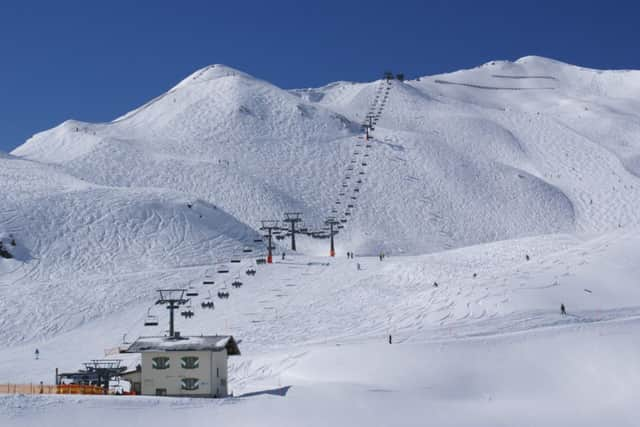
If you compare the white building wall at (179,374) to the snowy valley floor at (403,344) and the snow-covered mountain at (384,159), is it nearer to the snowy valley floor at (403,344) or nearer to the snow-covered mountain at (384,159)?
the snowy valley floor at (403,344)

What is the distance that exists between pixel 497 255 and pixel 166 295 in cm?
2492

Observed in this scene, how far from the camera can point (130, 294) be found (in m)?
58.9

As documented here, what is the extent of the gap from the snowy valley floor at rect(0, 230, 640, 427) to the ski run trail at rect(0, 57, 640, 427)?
0.14 m

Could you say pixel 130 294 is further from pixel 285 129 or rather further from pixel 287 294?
pixel 285 129

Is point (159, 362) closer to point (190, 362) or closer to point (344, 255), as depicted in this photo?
point (190, 362)

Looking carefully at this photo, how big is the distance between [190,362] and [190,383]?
0.84 metres

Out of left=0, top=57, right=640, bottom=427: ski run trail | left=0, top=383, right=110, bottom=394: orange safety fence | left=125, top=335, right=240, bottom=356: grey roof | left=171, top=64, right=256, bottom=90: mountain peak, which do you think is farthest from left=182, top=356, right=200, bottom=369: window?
left=171, top=64, right=256, bottom=90: mountain peak

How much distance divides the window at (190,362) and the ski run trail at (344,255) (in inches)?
94.7

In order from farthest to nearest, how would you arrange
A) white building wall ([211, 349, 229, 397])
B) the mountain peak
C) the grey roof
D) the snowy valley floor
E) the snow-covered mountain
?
the mountain peak, the snow-covered mountain, the grey roof, white building wall ([211, 349, 229, 397]), the snowy valley floor

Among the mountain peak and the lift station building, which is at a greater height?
the mountain peak

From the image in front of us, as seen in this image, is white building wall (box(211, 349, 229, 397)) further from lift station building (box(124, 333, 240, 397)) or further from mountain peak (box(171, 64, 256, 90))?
mountain peak (box(171, 64, 256, 90))

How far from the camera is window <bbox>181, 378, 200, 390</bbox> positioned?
35.7 meters

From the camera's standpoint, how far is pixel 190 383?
35.8 meters

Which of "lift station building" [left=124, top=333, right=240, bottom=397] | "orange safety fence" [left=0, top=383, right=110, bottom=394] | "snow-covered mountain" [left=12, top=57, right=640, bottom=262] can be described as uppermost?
"snow-covered mountain" [left=12, top=57, right=640, bottom=262]
